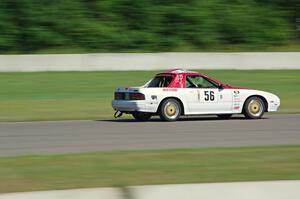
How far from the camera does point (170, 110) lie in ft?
56.9

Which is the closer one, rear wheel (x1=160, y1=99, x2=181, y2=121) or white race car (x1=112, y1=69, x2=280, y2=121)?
white race car (x1=112, y1=69, x2=280, y2=121)

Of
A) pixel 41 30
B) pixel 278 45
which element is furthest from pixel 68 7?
pixel 278 45

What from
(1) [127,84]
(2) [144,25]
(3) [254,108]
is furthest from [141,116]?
(2) [144,25]

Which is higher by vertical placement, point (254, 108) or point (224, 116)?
point (254, 108)

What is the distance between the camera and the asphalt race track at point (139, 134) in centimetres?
1240

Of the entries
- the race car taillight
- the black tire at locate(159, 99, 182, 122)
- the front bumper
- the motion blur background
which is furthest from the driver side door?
the race car taillight

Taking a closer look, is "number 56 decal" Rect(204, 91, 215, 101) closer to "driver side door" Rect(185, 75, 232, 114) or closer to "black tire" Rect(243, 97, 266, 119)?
"driver side door" Rect(185, 75, 232, 114)

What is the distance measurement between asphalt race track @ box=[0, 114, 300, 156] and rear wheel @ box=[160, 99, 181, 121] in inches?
9.0

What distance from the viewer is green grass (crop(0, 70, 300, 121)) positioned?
20344 millimetres

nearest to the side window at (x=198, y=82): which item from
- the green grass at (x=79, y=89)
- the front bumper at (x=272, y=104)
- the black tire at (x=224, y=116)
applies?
the black tire at (x=224, y=116)

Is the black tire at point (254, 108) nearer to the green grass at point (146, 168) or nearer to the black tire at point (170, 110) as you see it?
the black tire at point (170, 110)

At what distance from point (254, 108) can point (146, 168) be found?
8.95 m

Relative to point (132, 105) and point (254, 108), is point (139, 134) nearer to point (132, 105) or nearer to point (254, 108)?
point (132, 105)

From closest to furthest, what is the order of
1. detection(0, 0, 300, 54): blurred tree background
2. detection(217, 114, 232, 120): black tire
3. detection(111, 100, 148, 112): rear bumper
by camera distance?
detection(111, 100, 148, 112): rear bumper < detection(217, 114, 232, 120): black tire < detection(0, 0, 300, 54): blurred tree background
